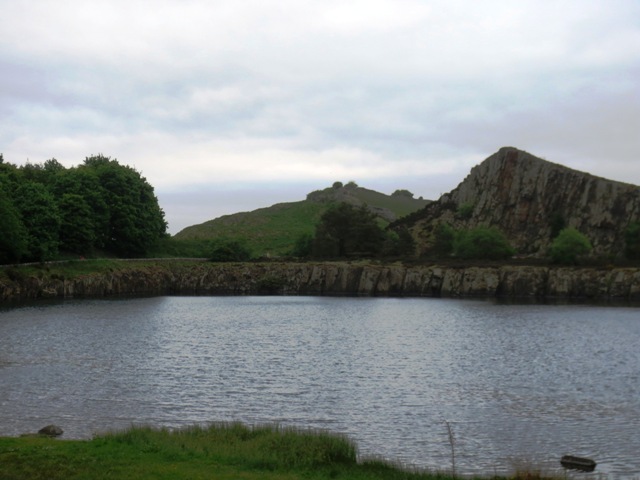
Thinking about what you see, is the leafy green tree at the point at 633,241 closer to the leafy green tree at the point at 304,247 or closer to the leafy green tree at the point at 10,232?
the leafy green tree at the point at 304,247

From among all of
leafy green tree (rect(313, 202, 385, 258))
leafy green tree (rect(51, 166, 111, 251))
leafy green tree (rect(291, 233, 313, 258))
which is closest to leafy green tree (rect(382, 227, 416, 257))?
leafy green tree (rect(313, 202, 385, 258))

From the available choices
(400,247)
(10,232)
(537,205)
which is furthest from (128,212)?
(537,205)

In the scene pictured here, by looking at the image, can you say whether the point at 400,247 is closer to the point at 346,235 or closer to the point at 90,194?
the point at 346,235

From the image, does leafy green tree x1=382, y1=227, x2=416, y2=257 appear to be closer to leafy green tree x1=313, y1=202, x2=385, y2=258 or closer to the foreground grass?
leafy green tree x1=313, y1=202, x2=385, y2=258

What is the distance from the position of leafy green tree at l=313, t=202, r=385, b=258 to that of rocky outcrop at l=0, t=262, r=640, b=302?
65.6 ft

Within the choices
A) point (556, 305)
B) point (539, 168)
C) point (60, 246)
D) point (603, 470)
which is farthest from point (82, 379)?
point (539, 168)

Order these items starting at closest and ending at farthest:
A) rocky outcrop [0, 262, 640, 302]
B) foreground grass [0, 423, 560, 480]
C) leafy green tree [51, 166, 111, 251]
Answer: foreground grass [0, 423, 560, 480]
rocky outcrop [0, 262, 640, 302]
leafy green tree [51, 166, 111, 251]

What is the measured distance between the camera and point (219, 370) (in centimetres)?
4006

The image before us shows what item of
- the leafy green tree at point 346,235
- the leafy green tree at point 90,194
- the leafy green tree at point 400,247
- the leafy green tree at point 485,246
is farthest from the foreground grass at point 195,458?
the leafy green tree at point 400,247

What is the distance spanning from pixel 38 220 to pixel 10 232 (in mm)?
10032

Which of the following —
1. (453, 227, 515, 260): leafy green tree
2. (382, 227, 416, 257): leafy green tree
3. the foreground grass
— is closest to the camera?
the foreground grass

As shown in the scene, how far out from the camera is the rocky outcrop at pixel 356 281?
4281 inches

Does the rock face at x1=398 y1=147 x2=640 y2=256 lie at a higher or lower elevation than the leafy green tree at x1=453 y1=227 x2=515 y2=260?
higher

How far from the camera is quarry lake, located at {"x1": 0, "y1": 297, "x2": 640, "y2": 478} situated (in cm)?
2545
